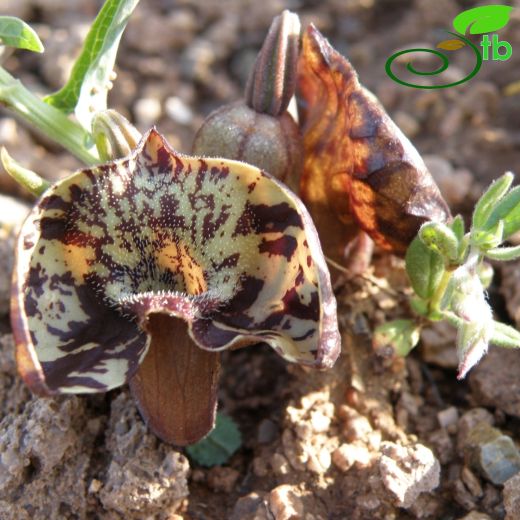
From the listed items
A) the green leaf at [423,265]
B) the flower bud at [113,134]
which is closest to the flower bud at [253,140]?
the flower bud at [113,134]

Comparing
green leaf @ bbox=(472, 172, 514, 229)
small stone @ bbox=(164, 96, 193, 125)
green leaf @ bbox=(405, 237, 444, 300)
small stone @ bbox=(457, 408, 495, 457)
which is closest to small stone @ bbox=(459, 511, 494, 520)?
small stone @ bbox=(457, 408, 495, 457)

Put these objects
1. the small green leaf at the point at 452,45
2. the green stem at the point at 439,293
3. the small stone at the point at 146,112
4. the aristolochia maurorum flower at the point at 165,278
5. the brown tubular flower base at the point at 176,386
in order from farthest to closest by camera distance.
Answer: the small stone at the point at 146,112 < the small green leaf at the point at 452,45 < the green stem at the point at 439,293 < the brown tubular flower base at the point at 176,386 < the aristolochia maurorum flower at the point at 165,278

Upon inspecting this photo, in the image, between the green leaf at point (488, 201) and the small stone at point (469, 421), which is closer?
the green leaf at point (488, 201)

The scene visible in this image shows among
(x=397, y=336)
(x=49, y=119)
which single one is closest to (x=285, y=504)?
(x=397, y=336)

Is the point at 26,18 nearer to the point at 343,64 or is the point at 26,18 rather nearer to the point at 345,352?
the point at 343,64

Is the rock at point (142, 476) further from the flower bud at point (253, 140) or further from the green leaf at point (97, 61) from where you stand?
the green leaf at point (97, 61)

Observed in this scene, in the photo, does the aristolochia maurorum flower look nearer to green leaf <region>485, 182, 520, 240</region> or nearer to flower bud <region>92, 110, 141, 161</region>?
flower bud <region>92, 110, 141, 161</region>

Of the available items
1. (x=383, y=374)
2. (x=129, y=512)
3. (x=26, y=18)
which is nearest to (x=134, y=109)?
(x=26, y=18)
